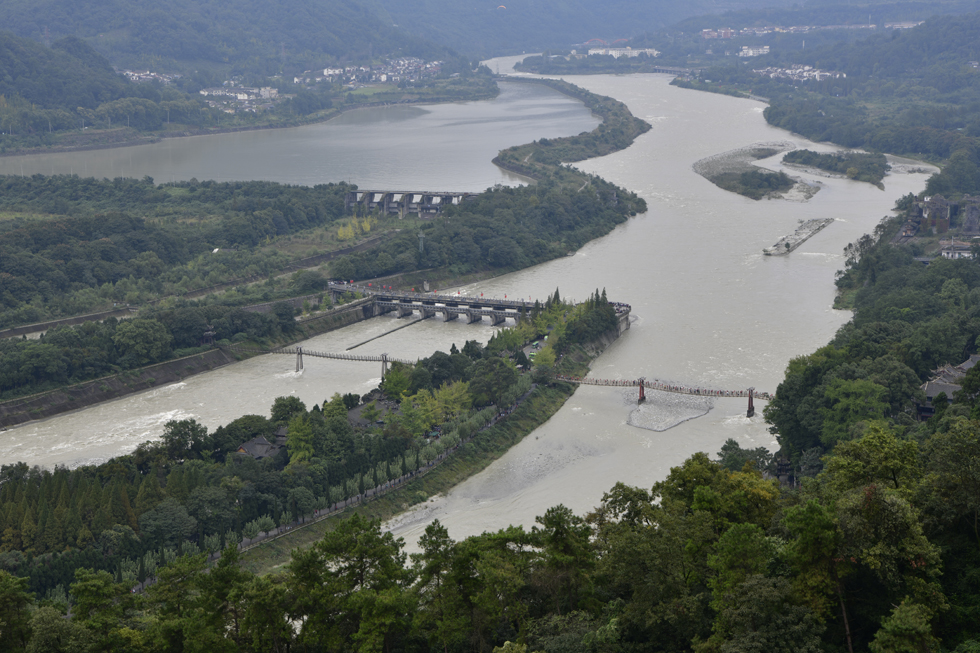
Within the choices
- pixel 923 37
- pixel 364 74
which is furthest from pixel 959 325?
pixel 364 74

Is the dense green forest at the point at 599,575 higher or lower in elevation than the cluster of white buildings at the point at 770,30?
lower

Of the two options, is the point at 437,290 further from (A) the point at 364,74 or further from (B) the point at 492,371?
(A) the point at 364,74

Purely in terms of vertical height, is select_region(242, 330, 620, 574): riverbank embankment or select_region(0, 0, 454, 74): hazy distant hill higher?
select_region(0, 0, 454, 74): hazy distant hill

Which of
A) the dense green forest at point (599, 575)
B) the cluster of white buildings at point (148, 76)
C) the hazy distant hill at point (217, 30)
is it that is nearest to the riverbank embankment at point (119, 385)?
the dense green forest at point (599, 575)

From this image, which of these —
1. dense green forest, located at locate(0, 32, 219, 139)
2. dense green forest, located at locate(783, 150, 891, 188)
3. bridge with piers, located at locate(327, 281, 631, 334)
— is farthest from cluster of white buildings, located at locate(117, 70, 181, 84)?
bridge with piers, located at locate(327, 281, 631, 334)

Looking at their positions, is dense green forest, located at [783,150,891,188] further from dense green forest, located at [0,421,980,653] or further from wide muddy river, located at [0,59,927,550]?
dense green forest, located at [0,421,980,653]

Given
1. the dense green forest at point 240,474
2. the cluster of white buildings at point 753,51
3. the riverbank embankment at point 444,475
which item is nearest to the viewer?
the dense green forest at point 240,474

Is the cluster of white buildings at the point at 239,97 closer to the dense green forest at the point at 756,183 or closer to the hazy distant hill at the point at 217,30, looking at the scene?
the hazy distant hill at the point at 217,30
